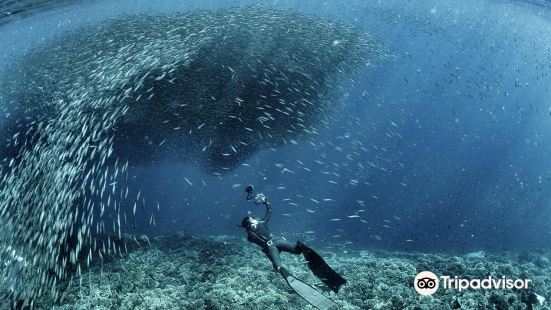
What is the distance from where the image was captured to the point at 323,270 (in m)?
7.69

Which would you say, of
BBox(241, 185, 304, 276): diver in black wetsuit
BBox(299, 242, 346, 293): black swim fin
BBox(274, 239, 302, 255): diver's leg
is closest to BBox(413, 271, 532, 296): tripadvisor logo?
BBox(299, 242, 346, 293): black swim fin

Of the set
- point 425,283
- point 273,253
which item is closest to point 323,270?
point 273,253

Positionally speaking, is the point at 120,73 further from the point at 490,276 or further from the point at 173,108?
the point at 490,276

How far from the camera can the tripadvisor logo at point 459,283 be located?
891cm

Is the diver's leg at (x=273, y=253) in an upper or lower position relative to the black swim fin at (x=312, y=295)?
upper

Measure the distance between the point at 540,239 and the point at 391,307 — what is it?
1715 cm

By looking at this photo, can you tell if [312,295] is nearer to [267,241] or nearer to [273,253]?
[273,253]

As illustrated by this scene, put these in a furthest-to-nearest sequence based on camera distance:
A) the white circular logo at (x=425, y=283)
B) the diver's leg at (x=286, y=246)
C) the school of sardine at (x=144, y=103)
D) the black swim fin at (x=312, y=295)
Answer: the school of sardine at (x=144, y=103), the white circular logo at (x=425, y=283), the diver's leg at (x=286, y=246), the black swim fin at (x=312, y=295)

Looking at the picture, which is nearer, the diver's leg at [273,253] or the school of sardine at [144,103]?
the diver's leg at [273,253]

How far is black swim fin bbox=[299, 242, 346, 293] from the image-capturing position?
7605mm

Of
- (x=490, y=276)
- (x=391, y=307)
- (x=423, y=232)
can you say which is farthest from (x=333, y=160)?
(x=391, y=307)

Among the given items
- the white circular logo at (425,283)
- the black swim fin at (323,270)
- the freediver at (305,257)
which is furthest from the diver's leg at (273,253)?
the white circular logo at (425,283)

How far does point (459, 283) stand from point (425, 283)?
1148 millimetres

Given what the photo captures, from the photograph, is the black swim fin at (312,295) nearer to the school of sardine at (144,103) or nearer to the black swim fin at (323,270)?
the black swim fin at (323,270)
